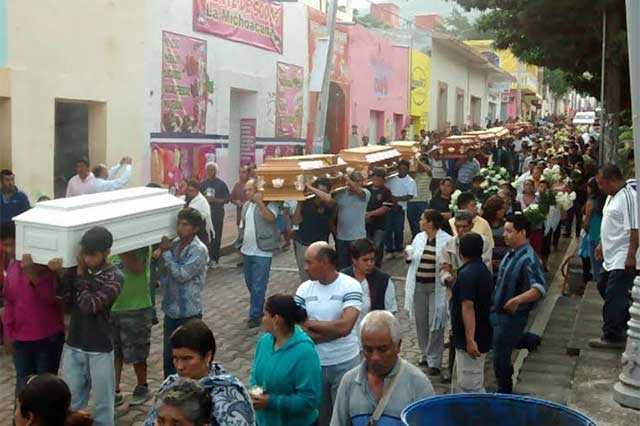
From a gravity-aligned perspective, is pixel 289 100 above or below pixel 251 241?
above

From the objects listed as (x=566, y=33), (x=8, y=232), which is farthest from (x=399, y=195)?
(x=8, y=232)

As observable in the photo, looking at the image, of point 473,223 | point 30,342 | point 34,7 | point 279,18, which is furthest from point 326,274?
point 279,18

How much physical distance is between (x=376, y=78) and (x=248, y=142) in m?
9.76

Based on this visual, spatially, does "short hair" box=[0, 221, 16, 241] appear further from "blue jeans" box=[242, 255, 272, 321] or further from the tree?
the tree

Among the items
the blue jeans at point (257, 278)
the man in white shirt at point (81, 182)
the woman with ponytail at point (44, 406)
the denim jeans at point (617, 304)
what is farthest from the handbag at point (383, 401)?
the man in white shirt at point (81, 182)

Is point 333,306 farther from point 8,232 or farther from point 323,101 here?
point 323,101

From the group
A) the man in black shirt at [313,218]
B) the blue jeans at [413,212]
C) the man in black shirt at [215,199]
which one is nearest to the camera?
the man in black shirt at [313,218]

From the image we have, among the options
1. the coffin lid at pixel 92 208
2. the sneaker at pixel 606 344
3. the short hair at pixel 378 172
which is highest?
the short hair at pixel 378 172

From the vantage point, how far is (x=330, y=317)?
5.48 metres

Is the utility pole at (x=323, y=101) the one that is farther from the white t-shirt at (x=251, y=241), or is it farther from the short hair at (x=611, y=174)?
the short hair at (x=611, y=174)

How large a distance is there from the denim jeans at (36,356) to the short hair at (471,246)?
9.73 ft

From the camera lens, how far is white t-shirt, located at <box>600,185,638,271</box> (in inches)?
297

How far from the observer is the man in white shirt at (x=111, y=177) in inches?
476

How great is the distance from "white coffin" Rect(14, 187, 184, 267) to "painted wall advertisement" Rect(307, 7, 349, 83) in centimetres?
1598
